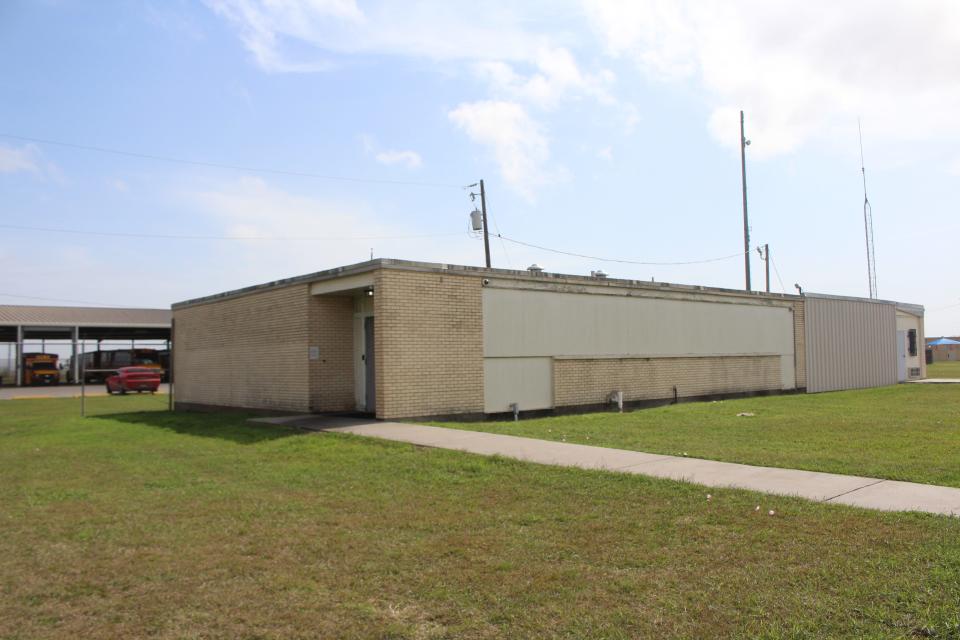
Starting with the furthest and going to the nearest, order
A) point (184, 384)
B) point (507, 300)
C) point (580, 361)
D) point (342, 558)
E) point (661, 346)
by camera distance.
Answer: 1. point (184, 384)
2. point (661, 346)
3. point (580, 361)
4. point (507, 300)
5. point (342, 558)

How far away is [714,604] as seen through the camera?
4.53m

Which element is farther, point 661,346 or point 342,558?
point 661,346

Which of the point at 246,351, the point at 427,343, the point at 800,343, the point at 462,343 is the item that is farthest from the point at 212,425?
the point at 800,343

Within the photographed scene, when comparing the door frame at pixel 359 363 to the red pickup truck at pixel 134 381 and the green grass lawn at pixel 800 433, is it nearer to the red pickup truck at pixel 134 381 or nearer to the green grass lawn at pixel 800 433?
the green grass lawn at pixel 800 433

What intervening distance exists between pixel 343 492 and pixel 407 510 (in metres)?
1.28

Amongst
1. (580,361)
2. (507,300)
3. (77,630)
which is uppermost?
(507,300)

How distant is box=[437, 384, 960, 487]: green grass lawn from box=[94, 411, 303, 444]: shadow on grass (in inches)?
126

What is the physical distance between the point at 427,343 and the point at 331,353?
8.99 ft

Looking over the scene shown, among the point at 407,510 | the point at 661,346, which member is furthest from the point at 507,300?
the point at 407,510

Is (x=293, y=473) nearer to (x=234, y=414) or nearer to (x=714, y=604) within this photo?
(x=714, y=604)

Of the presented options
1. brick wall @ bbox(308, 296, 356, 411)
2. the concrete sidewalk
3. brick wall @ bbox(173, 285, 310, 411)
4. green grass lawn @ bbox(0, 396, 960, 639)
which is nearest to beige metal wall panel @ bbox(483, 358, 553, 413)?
brick wall @ bbox(308, 296, 356, 411)

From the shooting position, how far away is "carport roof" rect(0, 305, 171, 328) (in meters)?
45.5

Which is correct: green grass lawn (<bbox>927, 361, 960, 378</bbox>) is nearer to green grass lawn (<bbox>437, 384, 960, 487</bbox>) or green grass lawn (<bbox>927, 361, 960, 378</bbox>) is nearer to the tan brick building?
the tan brick building

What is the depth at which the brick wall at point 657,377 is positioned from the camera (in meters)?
18.1
